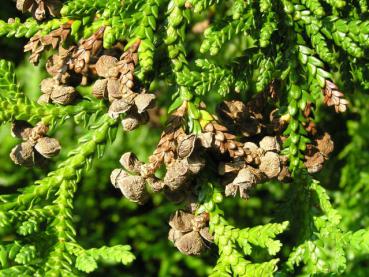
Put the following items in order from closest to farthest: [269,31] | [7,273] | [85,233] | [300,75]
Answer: [7,273]
[269,31]
[300,75]
[85,233]

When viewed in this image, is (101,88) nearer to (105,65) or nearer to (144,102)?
(105,65)

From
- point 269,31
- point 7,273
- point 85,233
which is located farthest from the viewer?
point 85,233

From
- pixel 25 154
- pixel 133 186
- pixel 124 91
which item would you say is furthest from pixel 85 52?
pixel 133 186

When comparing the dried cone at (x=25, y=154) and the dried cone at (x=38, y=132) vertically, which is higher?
the dried cone at (x=38, y=132)

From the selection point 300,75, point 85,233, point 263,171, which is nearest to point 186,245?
point 263,171

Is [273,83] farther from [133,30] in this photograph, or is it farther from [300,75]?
[133,30]

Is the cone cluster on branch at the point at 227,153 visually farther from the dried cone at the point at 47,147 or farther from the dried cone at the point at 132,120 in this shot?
the dried cone at the point at 47,147

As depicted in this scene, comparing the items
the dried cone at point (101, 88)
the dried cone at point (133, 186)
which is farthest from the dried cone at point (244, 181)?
the dried cone at point (101, 88)
